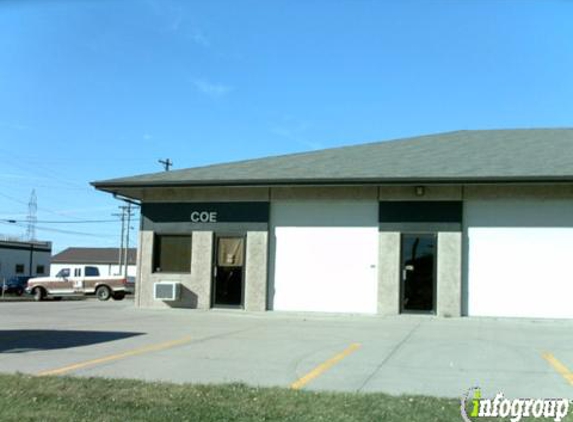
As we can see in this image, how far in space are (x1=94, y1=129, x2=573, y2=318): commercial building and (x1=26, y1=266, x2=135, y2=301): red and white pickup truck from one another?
47.4 feet

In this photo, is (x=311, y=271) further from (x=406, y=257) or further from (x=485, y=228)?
(x=485, y=228)

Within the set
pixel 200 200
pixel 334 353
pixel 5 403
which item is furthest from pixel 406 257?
pixel 5 403

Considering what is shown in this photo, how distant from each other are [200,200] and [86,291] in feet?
55.8

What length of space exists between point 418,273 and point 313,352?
8156 millimetres

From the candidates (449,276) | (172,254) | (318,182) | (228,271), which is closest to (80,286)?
(172,254)

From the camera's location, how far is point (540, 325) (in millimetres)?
16609

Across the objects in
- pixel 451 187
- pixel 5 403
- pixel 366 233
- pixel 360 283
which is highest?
pixel 451 187

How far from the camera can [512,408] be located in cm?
702

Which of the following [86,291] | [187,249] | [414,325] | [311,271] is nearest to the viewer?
[414,325]

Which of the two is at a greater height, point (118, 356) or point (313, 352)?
point (313, 352)

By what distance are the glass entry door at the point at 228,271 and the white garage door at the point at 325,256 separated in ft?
3.47

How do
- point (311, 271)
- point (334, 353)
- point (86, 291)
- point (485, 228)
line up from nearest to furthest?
point (334, 353) < point (485, 228) < point (311, 271) < point (86, 291)

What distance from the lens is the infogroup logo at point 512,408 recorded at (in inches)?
265

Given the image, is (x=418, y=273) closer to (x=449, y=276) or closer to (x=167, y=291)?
(x=449, y=276)
